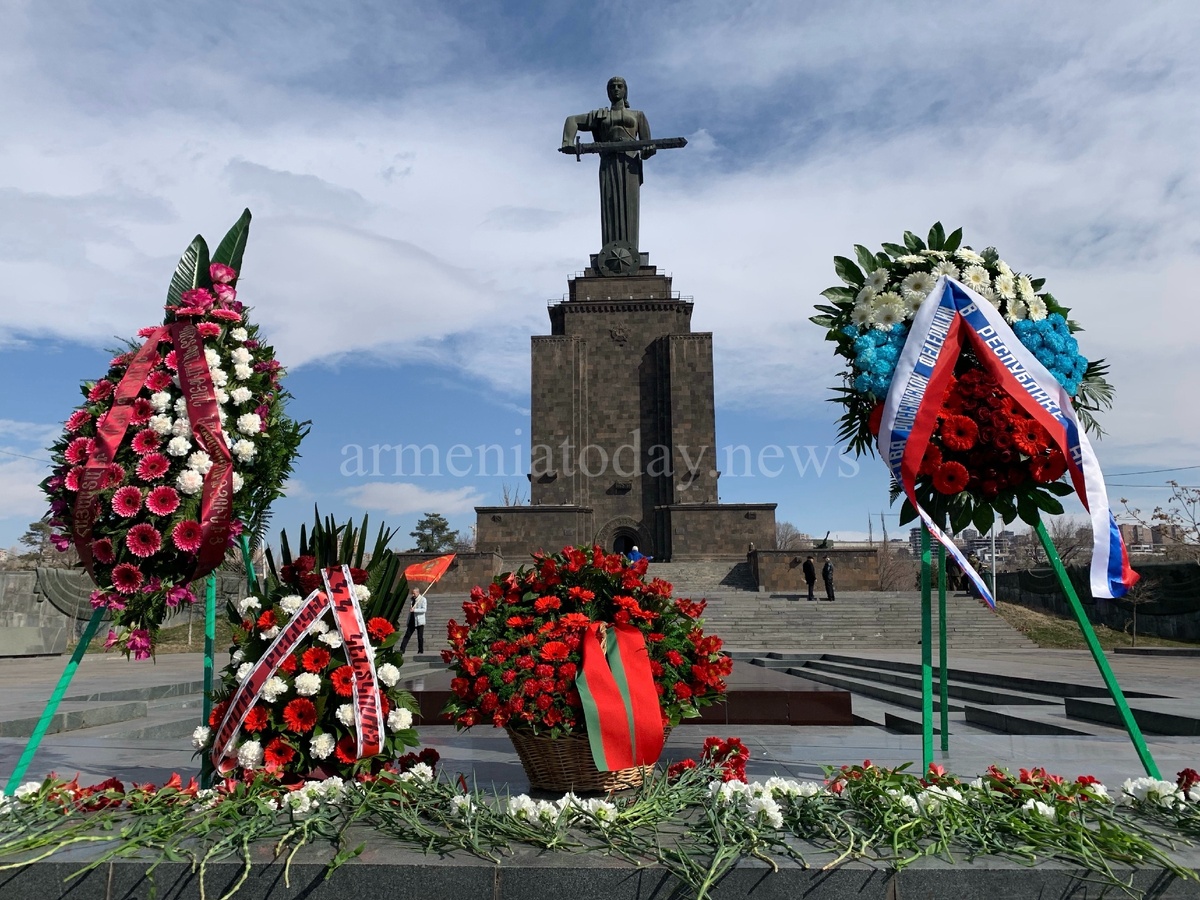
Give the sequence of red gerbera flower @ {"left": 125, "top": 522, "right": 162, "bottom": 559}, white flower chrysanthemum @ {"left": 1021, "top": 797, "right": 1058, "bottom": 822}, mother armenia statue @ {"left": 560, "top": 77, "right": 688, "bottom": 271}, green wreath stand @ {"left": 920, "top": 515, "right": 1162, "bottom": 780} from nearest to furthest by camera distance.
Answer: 1. white flower chrysanthemum @ {"left": 1021, "top": 797, "right": 1058, "bottom": 822}
2. green wreath stand @ {"left": 920, "top": 515, "right": 1162, "bottom": 780}
3. red gerbera flower @ {"left": 125, "top": 522, "right": 162, "bottom": 559}
4. mother armenia statue @ {"left": 560, "top": 77, "right": 688, "bottom": 271}

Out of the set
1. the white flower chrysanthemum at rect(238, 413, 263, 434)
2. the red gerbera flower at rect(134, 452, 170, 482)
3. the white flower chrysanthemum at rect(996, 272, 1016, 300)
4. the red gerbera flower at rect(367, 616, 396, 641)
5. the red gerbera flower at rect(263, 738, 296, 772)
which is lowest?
the red gerbera flower at rect(263, 738, 296, 772)

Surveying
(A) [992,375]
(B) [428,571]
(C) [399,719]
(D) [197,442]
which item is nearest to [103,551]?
(D) [197,442]

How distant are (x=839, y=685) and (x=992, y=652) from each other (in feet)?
27.4

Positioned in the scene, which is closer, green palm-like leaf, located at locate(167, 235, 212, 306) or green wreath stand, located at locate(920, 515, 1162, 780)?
green wreath stand, located at locate(920, 515, 1162, 780)

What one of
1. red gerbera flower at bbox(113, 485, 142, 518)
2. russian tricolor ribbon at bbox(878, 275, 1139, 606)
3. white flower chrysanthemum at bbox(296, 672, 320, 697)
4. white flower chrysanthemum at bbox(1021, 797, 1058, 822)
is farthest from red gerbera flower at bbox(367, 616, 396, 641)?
white flower chrysanthemum at bbox(1021, 797, 1058, 822)

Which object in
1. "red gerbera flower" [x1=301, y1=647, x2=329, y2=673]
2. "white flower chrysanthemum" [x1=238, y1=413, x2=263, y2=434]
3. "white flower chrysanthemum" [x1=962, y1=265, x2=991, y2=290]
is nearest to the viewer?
"red gerbera flower" [x1=301, y1=647, x2=329, y2=673]

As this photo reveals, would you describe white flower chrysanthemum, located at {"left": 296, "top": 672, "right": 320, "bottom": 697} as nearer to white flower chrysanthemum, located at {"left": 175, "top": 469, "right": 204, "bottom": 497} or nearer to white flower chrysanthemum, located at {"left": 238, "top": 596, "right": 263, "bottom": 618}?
white flower chrysanthemum, located at {"left": 238, "top": 596, "right": 263, "bottom": 618}

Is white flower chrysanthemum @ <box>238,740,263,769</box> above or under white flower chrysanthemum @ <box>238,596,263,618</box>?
under

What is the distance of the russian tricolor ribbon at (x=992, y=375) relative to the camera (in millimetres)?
4285

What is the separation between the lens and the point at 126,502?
→ 4.15m

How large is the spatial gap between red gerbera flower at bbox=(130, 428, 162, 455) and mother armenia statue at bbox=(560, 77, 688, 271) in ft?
113

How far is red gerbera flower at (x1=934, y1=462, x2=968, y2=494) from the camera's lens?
14.0 feet

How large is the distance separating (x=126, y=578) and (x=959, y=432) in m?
4.37

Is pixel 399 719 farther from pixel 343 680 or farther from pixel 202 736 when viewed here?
pixel 202 736
